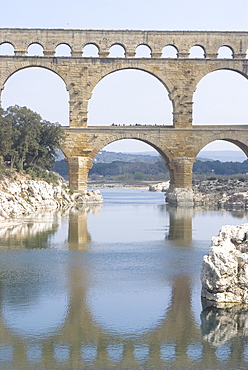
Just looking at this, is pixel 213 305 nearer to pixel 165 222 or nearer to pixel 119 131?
pixel 165 222

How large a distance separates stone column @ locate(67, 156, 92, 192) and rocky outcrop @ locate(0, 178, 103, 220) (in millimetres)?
657

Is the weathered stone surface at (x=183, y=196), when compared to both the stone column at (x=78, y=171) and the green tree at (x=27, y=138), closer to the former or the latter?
the stone column at (x=78, y=171)

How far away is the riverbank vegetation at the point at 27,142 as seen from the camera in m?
37.1

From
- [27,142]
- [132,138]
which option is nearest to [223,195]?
[132,138]

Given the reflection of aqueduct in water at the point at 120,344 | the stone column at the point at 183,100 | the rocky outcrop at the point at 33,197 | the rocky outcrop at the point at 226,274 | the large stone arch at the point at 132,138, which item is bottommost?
the reflection of aqueduct in water at the point at 120,344

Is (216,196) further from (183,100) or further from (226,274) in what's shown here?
(226,274)

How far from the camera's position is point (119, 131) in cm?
4428

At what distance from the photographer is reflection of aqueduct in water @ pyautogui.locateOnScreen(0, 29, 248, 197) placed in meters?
43.7

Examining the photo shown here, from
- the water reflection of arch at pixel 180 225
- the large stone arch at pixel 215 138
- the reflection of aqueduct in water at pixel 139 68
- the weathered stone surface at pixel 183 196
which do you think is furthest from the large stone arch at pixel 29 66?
the water reflection of arch at pixel 180 225

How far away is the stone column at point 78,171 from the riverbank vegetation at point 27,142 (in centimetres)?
146

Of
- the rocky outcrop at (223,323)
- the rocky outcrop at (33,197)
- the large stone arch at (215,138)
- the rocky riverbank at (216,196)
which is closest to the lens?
the rocky outcrop at (223,323)

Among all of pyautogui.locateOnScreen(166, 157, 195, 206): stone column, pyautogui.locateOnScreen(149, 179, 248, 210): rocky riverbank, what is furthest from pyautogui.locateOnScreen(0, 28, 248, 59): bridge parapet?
pyautogui.locateOnScreen(149, 179, 248, 210): rocky riverbank

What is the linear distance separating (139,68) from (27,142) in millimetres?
10264

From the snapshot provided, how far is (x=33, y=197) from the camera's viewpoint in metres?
36.8
